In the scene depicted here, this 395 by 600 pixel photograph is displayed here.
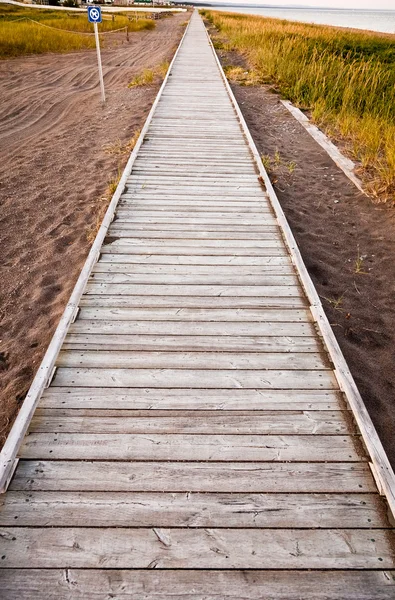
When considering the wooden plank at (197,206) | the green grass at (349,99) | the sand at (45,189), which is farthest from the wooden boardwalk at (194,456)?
the green grass at (349,99)

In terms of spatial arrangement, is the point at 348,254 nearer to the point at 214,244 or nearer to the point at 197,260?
the point at 214,244

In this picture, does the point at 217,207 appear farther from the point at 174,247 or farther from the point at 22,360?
the point at 22,360

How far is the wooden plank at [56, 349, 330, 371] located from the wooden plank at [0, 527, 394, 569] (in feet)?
3.33

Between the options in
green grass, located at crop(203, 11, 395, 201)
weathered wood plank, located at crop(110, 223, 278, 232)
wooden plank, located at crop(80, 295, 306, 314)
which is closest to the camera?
wooden plank, located at crop(80, 295, 306, 314)

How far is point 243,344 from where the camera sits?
2.73 metres

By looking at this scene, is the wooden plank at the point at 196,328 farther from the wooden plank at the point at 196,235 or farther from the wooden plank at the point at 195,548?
the wooden plank at the point at 195,548

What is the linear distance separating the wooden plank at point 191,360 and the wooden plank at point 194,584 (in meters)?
1.17

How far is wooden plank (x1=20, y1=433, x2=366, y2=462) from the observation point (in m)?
2.01

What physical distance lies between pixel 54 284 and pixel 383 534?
10.8ft

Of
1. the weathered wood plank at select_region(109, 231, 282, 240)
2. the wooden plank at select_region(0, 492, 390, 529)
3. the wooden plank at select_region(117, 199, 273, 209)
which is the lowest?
the wooden plank at select_region(0, 492, 390, 529)

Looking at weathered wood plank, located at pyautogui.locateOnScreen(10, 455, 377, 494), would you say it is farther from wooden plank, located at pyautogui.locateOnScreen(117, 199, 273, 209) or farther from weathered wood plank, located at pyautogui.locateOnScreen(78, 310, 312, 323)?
wooden plank, located at pyautogui.locateOnScreen(117, 199, 273, 209)

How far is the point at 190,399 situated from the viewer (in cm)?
232

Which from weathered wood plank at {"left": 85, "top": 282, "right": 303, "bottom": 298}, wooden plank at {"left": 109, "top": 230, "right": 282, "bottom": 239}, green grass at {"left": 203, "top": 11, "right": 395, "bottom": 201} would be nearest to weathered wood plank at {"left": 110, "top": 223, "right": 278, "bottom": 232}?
wooden plank at {"left": 109, "top": 230, "right": 282, "bottom": 239}

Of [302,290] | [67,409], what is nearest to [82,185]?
[302,290]
